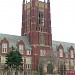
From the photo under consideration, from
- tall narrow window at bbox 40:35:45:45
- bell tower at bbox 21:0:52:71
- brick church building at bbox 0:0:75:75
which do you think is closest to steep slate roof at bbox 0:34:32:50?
A: brick church building at bbox 0:0:75:75

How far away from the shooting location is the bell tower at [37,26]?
85.8 metres

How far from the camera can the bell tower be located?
85750 mm

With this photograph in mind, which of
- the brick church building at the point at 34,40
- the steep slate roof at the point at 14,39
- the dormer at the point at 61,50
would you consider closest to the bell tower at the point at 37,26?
the brick church building at the point at 34,40

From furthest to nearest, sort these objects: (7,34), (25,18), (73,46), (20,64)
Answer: (73,46) < (25,18) < (7,34) < (20,64)

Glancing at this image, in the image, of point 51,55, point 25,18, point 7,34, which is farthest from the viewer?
point 25,18

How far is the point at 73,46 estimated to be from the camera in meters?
105

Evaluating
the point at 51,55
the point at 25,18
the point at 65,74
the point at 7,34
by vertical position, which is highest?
the point at 25,18

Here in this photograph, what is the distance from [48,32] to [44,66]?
12.8m

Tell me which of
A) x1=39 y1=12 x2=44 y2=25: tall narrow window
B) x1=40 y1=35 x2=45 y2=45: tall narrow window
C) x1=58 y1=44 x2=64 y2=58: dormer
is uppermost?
x1=39 y1=12 x2=44 y2=25: tall narrow window

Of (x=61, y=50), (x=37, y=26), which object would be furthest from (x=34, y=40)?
(x=61, y=50)

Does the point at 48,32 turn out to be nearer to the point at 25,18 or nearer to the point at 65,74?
the point at 25,18

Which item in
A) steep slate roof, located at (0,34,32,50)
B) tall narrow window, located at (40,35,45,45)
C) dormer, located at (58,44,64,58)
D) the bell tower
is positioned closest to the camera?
steep slate roof, located at (0,34,32,50)

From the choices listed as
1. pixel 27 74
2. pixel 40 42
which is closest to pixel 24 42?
pixel 40 42

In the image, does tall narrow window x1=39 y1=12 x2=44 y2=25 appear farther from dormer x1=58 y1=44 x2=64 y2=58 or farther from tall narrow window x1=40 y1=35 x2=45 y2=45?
dormer x1=58 y1=44 x2=64 y2=58
